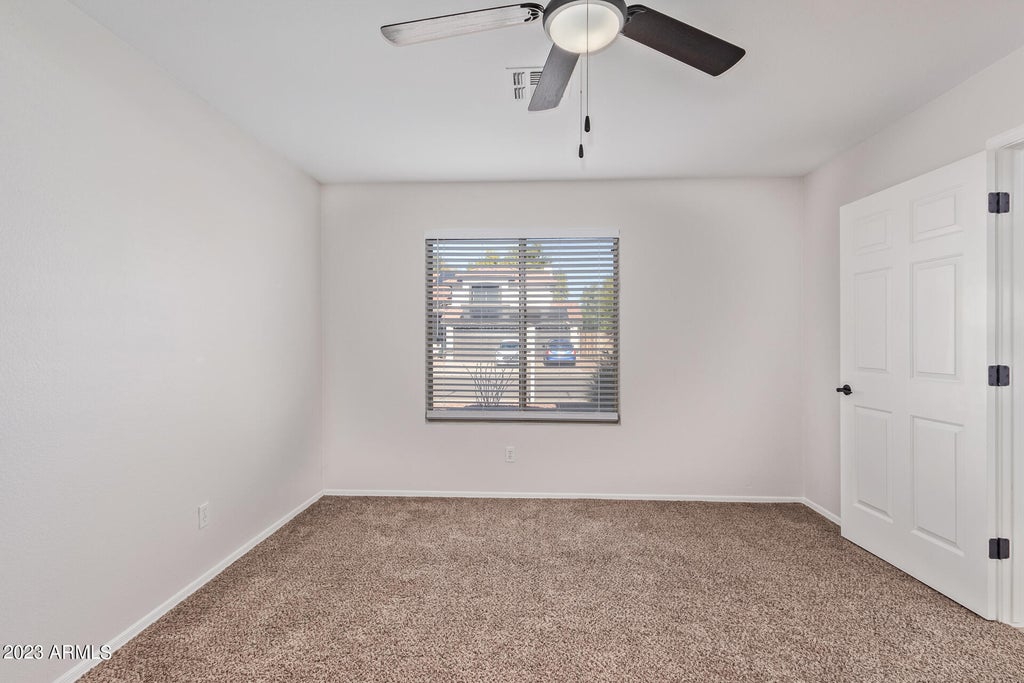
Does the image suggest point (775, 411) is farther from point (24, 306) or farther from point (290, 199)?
point (24, 306)

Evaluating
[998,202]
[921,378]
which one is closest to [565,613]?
[921,378]

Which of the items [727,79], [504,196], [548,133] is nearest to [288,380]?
[504,196]

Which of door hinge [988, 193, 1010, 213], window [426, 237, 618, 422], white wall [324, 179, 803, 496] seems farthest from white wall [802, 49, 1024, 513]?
window [426, 237, 618, 422]

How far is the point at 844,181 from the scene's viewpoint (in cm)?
329

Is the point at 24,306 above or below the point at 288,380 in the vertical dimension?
above

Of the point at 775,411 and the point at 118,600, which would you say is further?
the point at 775,411

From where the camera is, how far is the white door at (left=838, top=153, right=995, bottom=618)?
226cm

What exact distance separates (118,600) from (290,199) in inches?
99.0

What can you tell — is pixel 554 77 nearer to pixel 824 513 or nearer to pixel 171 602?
pixel 171 602

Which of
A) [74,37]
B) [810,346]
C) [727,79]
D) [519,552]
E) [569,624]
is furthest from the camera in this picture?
[810,346]

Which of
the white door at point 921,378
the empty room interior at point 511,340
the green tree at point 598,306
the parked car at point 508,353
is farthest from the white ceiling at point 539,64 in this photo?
the parked car at point 508,353

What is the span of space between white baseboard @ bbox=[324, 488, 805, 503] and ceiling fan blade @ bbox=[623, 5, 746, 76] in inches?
122

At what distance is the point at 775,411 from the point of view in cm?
384

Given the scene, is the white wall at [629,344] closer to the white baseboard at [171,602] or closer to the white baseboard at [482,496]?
the white baseboard at [482,496]
